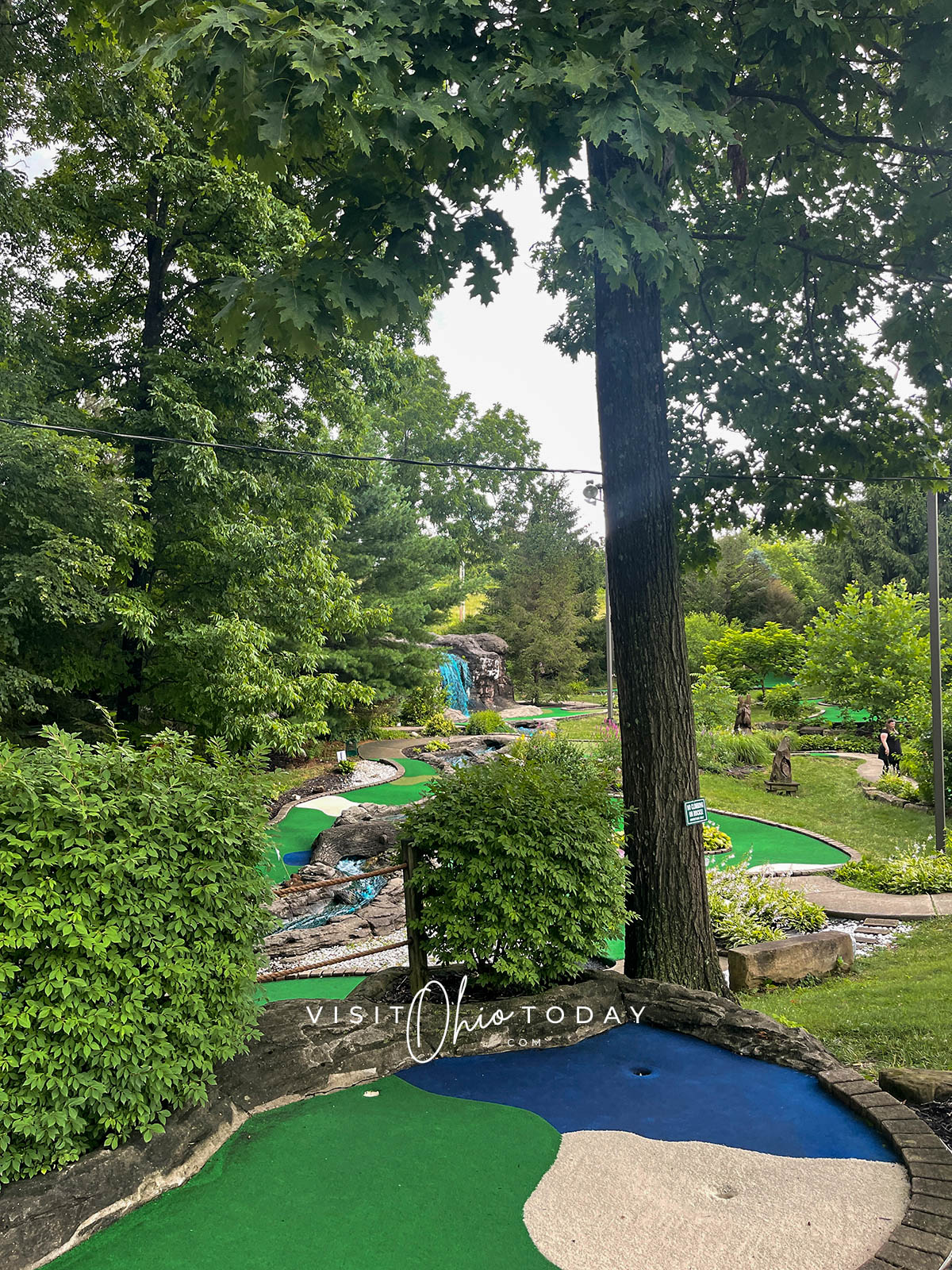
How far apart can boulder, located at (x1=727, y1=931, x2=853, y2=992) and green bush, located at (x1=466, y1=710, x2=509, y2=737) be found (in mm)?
17340

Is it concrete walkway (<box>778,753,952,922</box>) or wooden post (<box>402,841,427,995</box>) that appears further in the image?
concrete walkway (<box>778,753,952,922</box>)

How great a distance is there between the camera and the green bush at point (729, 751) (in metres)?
18.5

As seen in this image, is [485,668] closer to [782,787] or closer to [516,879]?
[782,787]

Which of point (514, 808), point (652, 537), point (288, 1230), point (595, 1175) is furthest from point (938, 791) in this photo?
point (288, 1230)

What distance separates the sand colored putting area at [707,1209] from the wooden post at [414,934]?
1.46m

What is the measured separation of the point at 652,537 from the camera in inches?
216

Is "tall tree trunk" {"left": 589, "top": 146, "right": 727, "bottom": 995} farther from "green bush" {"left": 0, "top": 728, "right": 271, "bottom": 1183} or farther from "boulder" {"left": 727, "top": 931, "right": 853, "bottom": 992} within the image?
"green bush" {"left": 0, "top": 728, "right": 271, "bottom": 1183}

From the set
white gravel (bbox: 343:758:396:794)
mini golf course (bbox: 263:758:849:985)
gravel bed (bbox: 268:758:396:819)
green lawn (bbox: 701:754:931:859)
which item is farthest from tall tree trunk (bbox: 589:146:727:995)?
white gravel (bbox: 343:758:396:794)

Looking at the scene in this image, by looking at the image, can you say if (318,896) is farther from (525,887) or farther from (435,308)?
(435,308)

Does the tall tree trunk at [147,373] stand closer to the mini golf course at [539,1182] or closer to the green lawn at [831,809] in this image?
the mini golf course at [539,1182]

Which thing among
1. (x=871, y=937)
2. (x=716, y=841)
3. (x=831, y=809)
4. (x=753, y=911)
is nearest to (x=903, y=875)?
(x=871, y=937)

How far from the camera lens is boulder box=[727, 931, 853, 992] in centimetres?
669

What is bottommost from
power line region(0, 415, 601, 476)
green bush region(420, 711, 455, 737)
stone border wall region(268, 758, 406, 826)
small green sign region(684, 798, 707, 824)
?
stone border wall region(268, 758, 406, 826)

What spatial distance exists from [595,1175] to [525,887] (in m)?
1.60
